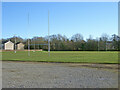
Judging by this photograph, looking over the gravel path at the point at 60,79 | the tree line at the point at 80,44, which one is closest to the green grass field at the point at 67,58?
the gravel path at the point at 60,79

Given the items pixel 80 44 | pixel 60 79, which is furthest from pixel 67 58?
pixel 80 44

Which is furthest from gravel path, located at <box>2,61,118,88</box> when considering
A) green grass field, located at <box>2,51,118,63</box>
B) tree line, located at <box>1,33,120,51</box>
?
tree line, located at <box>1,33,120,51</box>

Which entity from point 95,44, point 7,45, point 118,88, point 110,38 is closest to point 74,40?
point 95,44

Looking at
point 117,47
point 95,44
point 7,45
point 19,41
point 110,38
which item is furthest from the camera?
point 19,41

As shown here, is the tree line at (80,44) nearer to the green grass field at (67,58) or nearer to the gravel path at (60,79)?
the green grass field at (67,58)

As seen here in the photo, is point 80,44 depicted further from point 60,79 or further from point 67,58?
point 60,79

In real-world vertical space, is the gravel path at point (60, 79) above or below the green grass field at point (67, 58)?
above

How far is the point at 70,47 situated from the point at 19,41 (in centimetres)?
4654

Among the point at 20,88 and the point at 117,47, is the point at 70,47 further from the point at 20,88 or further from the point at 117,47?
the point at 20,88

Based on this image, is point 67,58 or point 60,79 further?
point 67,58

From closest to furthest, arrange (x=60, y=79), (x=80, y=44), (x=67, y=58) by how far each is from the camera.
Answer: (x=60, y=79), (x=67, y=58), (x=80, y=44)

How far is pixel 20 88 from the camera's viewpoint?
6.14 m

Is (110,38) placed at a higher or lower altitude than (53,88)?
higher

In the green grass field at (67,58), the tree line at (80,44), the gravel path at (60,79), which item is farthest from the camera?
the tree line at (80,44)
